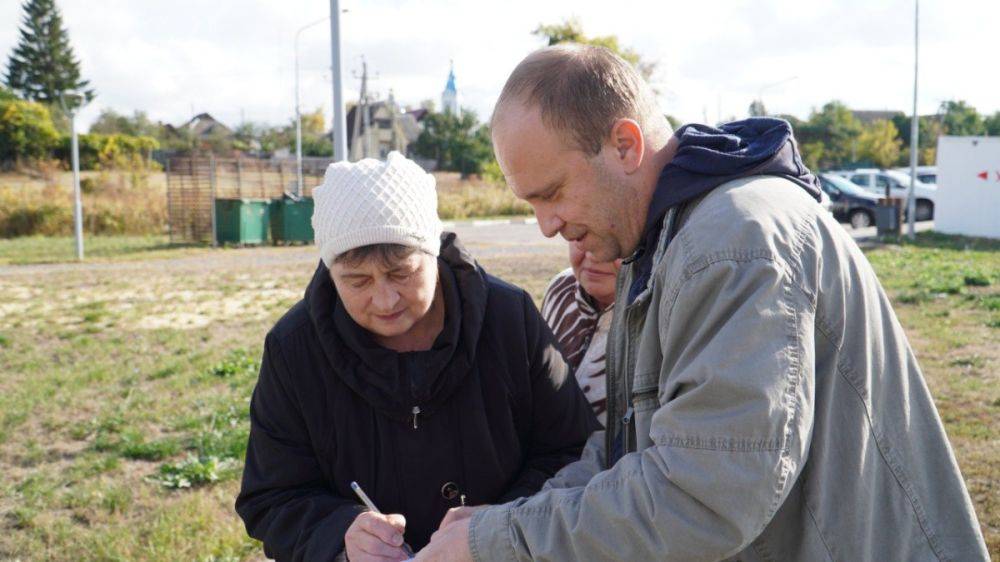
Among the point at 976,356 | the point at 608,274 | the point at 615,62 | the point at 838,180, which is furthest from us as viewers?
the point at 838,180

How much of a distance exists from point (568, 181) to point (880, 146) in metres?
63.7

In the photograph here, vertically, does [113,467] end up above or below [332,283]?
below

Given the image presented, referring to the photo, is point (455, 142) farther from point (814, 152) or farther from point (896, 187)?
point (896, 187)

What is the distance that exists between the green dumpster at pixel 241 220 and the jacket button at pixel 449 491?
2221 cm

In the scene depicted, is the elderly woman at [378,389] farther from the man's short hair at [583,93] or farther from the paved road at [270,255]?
the paved road at [270,255]

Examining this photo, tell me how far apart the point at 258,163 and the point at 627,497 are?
28616mm

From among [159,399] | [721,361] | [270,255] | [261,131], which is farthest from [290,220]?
[261,131]

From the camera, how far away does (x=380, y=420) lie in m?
2.38

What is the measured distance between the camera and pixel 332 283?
2.47 meters

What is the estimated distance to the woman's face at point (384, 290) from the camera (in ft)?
7.79

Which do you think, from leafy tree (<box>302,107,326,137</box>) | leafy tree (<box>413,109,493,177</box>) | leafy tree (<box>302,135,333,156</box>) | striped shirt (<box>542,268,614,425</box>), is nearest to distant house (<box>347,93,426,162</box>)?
leafy tree (<box>302,135,333,156</box>)

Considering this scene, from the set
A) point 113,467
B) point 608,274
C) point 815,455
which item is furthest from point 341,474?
point 113,467

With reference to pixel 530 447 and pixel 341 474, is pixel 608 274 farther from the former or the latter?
pixel 341 474

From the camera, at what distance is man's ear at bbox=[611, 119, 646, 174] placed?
179 centimetres
